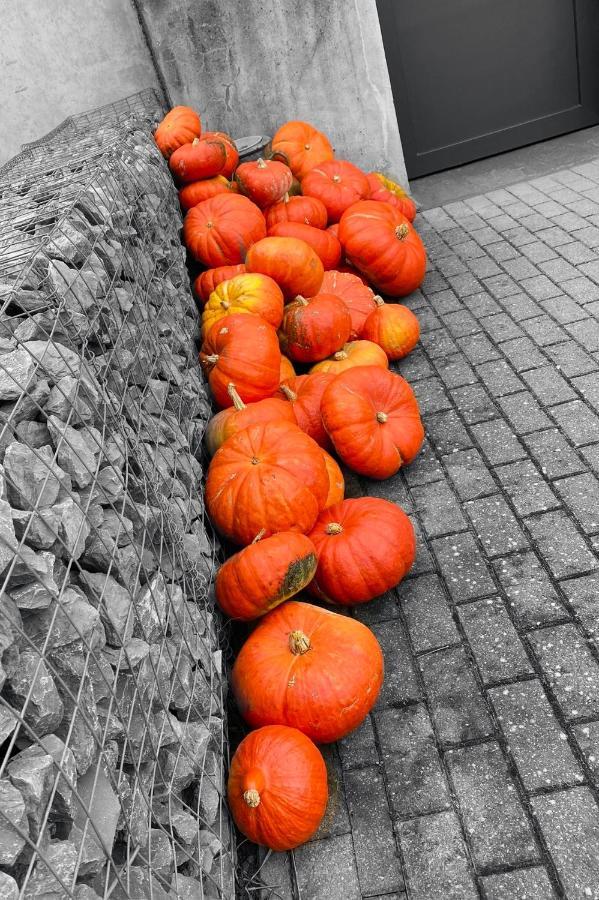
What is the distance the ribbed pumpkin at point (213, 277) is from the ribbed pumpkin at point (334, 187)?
1.14 metres

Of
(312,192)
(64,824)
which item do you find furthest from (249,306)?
(64,824)

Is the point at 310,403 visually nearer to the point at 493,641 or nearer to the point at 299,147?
the point at 493,641

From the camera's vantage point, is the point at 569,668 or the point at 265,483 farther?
the point at 265,483

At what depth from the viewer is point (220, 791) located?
6.87 ft

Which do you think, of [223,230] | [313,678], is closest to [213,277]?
[223,230]

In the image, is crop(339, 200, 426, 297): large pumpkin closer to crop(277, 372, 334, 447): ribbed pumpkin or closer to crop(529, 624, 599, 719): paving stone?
crop(277, 372, 334, 447): ribbed pumpkin

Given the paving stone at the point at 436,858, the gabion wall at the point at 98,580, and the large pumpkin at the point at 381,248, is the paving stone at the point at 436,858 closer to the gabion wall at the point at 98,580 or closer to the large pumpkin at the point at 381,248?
the gabion wall at the point at 98,580

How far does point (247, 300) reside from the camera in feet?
12.7

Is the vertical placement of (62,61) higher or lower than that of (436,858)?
higher

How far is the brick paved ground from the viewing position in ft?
6.47

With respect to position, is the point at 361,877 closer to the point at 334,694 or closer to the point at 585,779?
the point at 334,694

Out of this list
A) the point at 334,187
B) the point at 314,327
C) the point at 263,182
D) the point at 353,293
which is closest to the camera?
the point at 314,327

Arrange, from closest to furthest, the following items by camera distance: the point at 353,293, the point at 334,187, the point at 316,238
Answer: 1. the point at 353,293
2. the point at 316,238
3. the point at 334,187

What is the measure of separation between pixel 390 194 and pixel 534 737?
4.37 meters
